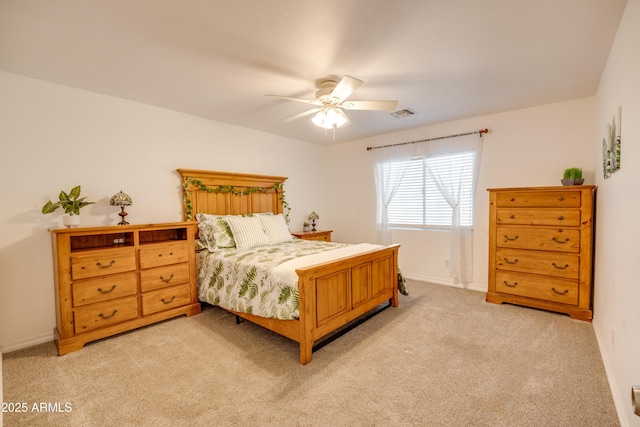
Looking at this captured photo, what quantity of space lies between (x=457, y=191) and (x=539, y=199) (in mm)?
1093

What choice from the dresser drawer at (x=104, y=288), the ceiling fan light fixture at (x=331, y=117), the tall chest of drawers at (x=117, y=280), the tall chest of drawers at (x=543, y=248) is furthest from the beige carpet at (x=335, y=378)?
the ceiling fan light fixture at (x=331, y=117)

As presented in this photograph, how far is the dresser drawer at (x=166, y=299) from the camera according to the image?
293cm

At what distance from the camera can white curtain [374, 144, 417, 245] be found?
15.5 feet

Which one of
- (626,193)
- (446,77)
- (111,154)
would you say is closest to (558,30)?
(446,77)

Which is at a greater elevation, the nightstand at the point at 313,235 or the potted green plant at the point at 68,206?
the potted green plant at the point at 68,206

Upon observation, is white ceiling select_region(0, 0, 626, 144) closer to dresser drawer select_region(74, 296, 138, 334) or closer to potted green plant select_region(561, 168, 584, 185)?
potted green plant select_region(561, 168, 584, 185)

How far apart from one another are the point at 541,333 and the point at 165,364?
3.36m

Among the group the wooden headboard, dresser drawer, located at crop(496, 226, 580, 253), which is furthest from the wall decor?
the wooden headboard

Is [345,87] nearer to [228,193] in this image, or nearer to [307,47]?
[307,47]

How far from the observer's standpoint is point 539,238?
3.19 meters

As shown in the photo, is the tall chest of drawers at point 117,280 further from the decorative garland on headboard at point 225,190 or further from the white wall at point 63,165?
the decorative garland on headboard at point 225,190

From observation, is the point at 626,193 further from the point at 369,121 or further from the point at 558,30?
the point at 369,121

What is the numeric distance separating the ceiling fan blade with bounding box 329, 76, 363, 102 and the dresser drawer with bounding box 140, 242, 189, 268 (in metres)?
2.30

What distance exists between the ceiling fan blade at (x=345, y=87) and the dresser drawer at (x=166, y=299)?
2.61 metres
